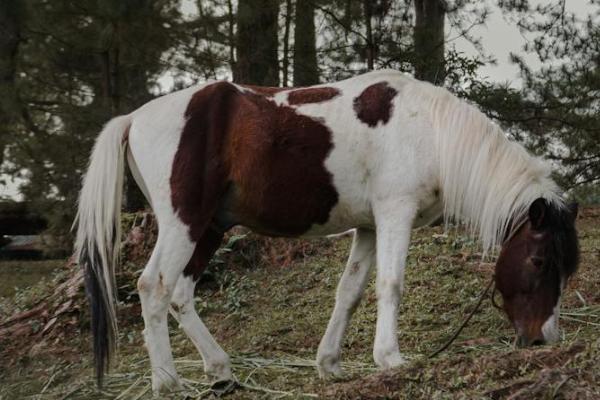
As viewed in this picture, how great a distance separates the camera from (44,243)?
11.3 metres

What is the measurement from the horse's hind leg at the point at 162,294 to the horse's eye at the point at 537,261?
177cm

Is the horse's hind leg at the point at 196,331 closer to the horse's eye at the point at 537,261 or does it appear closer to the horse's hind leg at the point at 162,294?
the horse's hind leg at the point at 162,294

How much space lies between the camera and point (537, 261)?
420 centimetres

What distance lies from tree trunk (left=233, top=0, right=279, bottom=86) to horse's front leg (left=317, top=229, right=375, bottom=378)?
4.38 metres

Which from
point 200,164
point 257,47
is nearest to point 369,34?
point 257,47

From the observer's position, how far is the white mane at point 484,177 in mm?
4285

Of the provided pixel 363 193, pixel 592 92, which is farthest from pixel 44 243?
pixel 363 193

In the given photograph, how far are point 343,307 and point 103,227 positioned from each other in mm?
1393

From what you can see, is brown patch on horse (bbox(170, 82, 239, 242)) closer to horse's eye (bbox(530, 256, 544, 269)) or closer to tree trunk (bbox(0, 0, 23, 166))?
horse's eye (bbox(530, 256, 544, 269))

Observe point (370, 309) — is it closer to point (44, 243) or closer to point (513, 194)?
point (513, 194)

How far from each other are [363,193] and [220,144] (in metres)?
0.81

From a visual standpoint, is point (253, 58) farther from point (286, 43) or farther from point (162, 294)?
point (162, 294)

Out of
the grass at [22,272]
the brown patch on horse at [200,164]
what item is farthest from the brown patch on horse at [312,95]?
the grass at [22,272]

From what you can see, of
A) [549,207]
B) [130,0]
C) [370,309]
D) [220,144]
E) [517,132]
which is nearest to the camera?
[549,207]
